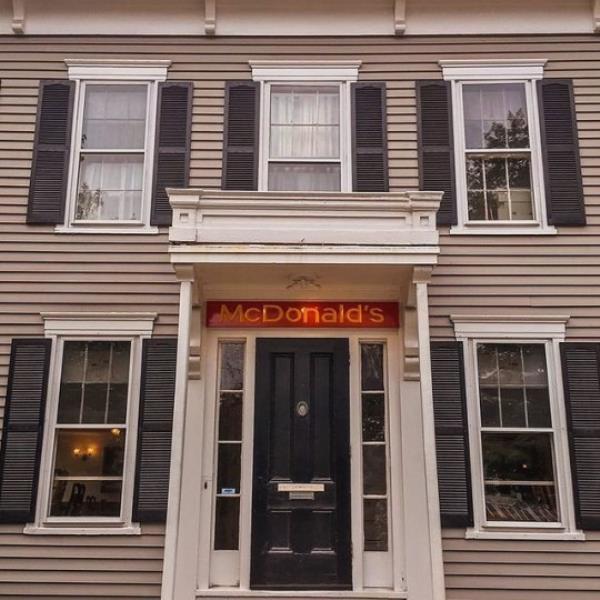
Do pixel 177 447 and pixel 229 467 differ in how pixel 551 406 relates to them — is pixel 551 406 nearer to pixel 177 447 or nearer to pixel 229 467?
pixel 229 467

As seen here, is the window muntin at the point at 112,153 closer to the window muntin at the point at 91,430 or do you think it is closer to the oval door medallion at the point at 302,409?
the window muntin at the point at 91,430

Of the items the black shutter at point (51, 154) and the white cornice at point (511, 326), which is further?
the black shutter at point (51, 154)

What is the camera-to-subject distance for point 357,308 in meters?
6.55

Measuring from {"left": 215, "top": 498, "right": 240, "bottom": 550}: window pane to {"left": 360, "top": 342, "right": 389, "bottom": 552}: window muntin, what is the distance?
122 cm

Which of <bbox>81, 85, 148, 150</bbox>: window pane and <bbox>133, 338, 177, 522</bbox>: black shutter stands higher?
<bbox>81, 85, 148, 150</bbox>: window pane

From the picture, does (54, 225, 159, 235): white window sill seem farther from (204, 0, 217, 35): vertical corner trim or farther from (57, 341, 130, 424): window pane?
(204, 0, 217, 35): vertical corner trim

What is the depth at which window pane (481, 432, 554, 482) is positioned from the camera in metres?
6.16

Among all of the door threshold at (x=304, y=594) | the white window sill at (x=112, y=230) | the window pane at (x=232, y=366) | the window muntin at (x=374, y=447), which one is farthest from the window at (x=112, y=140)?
the door threshold at (x=304, y=594)

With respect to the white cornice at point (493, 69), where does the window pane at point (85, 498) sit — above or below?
below

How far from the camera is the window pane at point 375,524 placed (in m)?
6.13

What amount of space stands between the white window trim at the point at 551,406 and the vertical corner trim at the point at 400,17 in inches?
128

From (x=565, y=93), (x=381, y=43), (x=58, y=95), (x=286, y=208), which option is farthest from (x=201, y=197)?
(x=565, y=93)

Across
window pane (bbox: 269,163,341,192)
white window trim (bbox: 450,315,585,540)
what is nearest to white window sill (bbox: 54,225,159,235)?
window pane (bbox: 269,163,341,192)

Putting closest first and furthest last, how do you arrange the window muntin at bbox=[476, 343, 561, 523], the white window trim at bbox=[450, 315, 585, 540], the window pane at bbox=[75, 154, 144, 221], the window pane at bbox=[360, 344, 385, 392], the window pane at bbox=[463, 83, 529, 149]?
the white window trim at bbox=[450, 315, 585, 540] < the window muntin at bbox=[476, 343, 561, 523] < the window pane at bbox=[360, 344, 385, 392] < the window pane at bbox=[75, 154, 144, 221] < the window pane at bbox=[463, 83, 529, 149]
